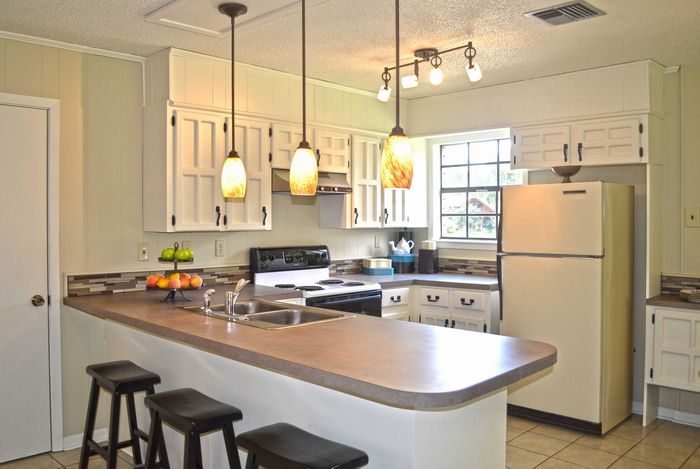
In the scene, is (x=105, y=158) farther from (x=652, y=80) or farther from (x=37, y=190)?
(x=652, y=80)

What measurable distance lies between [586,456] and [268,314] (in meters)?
2.06

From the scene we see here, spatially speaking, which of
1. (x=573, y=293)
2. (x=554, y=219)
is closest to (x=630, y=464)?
(x=573, y=293)

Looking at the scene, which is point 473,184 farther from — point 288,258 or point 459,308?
point 288,258

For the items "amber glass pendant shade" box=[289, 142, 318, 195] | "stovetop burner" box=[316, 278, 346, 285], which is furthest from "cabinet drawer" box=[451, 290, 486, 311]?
"amber glass pendant shade" box=[289, 142, 318, 195]

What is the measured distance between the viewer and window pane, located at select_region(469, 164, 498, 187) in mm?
5234

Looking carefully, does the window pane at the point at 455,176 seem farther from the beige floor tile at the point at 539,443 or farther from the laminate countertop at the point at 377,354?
the laminate countertop at the point at 377,354

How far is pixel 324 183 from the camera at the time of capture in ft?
14.7

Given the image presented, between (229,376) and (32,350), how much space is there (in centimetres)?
165

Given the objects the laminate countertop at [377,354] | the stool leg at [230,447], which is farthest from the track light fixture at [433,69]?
the stool leg at [230,447]

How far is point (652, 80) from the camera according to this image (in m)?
4.04

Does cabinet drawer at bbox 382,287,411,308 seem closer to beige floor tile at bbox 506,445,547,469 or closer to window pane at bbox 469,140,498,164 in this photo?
window pane at bbox 469,140,498,164

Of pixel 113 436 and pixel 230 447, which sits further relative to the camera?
pixel 113 436

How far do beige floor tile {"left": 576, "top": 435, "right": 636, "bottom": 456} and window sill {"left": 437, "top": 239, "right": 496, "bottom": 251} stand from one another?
1747 mm

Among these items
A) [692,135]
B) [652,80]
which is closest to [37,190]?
[652,80]
